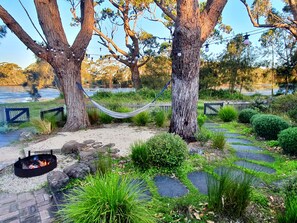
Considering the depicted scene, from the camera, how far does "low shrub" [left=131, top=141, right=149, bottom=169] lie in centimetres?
257

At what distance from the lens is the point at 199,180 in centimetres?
233

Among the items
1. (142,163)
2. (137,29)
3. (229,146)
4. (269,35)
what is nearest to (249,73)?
(269,35)

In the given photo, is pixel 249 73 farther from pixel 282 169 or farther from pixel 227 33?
pixel 282 169

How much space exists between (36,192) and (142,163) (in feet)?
3.97

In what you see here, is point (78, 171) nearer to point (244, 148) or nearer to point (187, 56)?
point (187, 56)

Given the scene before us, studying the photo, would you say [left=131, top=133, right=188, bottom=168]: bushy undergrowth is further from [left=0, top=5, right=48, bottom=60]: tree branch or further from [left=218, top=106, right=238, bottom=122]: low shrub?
[left=218, top=106, right=238, bottom=122]: low shrub

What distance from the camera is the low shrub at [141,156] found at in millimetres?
2572

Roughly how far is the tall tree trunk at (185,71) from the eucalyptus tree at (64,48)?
2405 millimetres

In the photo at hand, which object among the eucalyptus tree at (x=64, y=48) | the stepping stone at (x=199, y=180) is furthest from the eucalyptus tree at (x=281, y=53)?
the stepping stone at (x=199, y=180)

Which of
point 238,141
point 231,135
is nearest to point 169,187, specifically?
point 238,141

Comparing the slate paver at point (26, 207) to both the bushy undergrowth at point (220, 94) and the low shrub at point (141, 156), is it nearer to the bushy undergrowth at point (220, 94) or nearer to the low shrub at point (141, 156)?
the low shrub at point (141, 156)

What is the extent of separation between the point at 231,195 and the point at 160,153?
109cm

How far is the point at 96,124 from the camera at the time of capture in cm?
552

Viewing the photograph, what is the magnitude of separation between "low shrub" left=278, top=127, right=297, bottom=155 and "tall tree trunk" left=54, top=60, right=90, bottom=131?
4.16 metres
